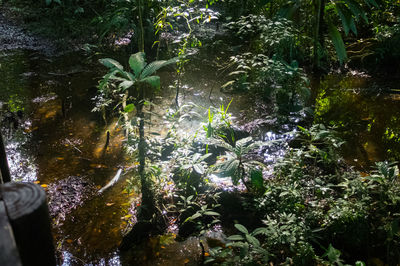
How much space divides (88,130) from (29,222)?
4.46 m

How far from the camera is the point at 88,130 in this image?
498cm

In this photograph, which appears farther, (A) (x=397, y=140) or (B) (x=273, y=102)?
(B) (x=273, y=102)

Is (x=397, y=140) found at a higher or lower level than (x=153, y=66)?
lower

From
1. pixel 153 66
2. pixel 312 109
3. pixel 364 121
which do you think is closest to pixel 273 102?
pixel 312 109

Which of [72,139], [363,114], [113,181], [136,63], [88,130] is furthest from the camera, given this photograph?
[363,114]

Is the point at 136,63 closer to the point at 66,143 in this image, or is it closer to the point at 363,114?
the point at 66,143

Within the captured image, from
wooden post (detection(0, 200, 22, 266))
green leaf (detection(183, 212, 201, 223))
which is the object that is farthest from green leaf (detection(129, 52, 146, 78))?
wooden post (detection(0, 200, 22, 266))

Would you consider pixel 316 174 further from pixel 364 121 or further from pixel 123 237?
pixel 123 237

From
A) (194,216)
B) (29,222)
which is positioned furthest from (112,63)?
(29,222)

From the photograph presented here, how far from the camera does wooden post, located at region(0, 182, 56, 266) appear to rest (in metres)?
0.74

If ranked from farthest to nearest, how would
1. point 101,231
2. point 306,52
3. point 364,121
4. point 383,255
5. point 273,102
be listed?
point 306,52 < point 273,102 < point 364,121 < point 101,231 < point 383,255

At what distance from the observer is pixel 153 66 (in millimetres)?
3066

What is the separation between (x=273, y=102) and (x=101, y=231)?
371cm

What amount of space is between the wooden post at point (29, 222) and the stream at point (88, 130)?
91.4 inches
